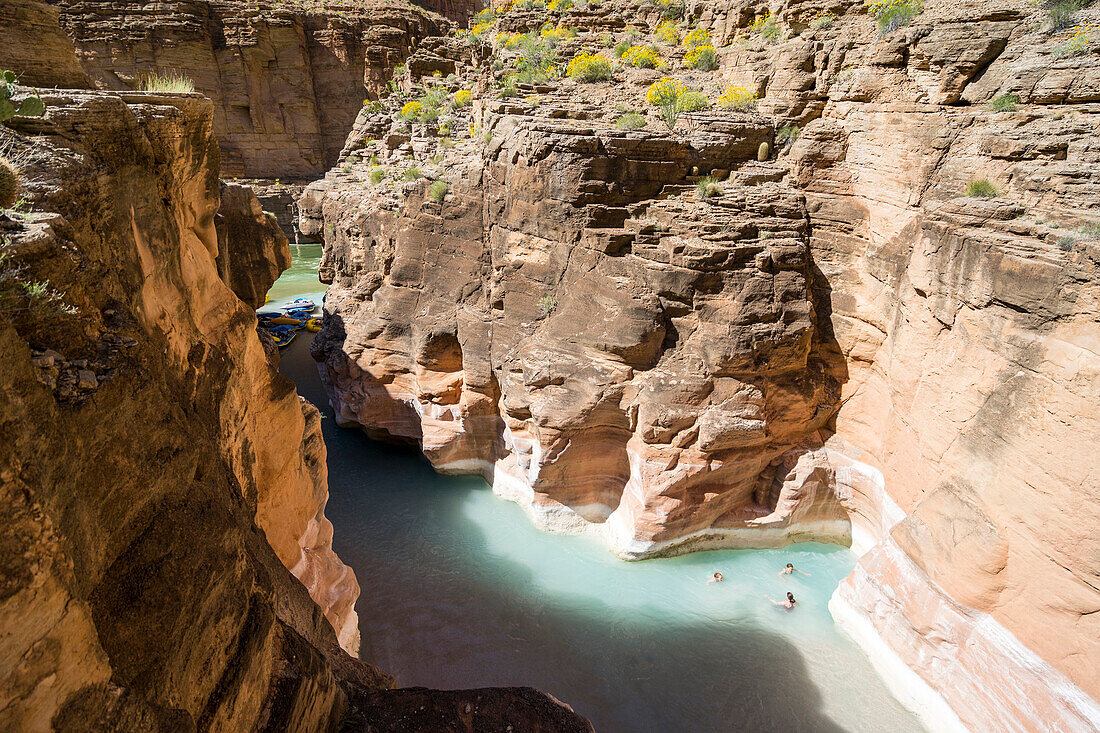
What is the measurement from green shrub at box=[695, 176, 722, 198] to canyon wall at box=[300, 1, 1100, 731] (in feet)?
0.20

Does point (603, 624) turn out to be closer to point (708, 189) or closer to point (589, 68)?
point (708, 189)

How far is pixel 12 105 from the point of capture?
127 inches

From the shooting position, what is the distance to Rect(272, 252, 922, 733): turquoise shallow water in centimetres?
833

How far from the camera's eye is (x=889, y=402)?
973 centimetres

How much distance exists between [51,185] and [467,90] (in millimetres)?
14204

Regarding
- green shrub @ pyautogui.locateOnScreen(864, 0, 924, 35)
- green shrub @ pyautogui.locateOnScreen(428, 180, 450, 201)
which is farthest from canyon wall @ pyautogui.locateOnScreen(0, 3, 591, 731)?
green shrub @ pyautogui.locateOnScreen(864, 0, 924, 35)

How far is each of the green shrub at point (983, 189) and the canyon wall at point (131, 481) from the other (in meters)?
8.62

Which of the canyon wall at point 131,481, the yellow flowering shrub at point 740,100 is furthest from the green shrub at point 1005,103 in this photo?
the canyon wall at point 131,481

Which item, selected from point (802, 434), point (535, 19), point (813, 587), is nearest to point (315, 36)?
point (535, 19)

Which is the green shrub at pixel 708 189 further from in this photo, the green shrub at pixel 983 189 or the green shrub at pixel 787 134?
the green shrub at pixel 983 189

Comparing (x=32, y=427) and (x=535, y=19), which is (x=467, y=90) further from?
(x=32, y=427)

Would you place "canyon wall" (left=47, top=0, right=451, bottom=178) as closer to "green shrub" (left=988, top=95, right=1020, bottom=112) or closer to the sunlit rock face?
the sunlit rock face

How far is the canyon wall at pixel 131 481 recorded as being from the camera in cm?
218

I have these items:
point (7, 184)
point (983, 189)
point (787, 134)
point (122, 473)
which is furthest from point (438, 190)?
point (122, 473)
